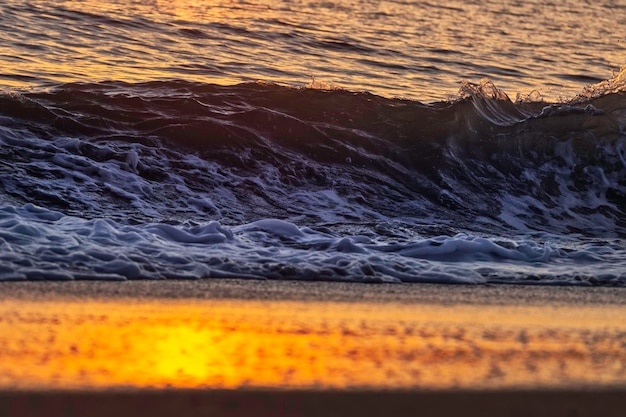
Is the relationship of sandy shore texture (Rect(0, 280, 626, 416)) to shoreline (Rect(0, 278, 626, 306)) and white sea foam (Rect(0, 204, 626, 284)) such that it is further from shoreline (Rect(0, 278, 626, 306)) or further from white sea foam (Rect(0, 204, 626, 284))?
white sea foam (Rect(0, 204, 626, 284))

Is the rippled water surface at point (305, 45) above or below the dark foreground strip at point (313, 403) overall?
below

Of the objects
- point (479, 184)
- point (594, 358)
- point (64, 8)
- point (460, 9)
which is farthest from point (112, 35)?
point (594, 358)

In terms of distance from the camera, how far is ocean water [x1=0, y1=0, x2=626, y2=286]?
407 centimetres

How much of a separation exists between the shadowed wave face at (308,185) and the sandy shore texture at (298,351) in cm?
46

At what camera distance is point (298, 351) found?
248 centimetres

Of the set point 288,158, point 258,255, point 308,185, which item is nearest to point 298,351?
point 258,255

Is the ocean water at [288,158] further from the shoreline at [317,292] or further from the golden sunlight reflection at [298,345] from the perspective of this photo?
the golden sunlight reflection at [298,345]

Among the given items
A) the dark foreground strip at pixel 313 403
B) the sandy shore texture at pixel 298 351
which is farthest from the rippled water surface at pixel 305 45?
the dark foreground strip at pixel 313 403

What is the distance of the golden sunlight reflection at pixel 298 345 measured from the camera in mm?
2199

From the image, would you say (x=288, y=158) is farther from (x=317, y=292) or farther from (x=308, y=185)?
(x=317, y=292)

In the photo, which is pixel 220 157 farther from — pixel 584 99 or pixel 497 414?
pixel 497 414

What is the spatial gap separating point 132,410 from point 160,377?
17 centimetres

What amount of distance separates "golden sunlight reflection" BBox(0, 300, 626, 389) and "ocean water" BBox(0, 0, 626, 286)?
0.66 meters

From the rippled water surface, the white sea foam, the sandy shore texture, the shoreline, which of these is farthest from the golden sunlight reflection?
the rippled water surface
